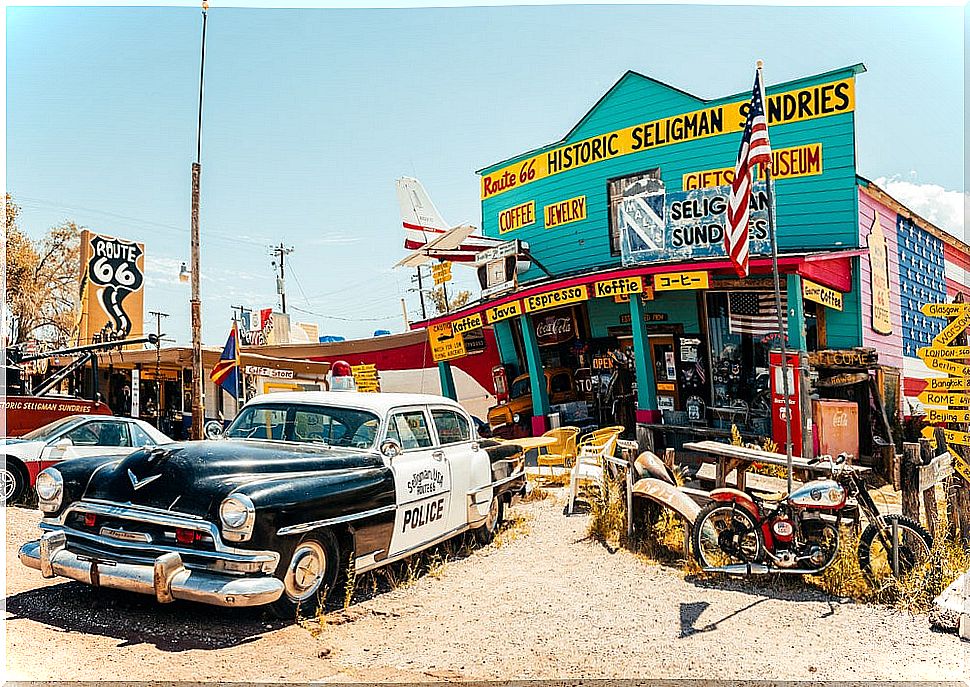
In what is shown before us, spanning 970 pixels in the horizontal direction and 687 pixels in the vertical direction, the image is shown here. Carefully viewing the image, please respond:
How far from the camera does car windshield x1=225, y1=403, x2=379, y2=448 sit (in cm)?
614

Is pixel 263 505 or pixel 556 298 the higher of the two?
pixel 556 298

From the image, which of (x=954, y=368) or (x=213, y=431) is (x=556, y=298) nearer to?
(x=213, y=431)

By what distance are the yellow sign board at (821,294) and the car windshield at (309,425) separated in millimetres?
7320

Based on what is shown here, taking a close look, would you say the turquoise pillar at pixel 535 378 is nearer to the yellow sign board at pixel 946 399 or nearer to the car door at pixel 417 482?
the car door at pixel 417 482

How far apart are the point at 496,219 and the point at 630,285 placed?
593 centimetres

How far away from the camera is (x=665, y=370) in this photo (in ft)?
47.7

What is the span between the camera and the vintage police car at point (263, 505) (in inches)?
187

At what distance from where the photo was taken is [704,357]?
1386 centimetres

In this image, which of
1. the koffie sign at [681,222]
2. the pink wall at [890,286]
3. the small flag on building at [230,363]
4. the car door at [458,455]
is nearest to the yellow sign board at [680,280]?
the koffie sign at [681,222]

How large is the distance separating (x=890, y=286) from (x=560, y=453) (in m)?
6.70

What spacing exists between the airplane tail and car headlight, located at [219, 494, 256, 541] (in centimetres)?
1553

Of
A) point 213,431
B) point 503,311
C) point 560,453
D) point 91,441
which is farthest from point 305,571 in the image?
point 503,311

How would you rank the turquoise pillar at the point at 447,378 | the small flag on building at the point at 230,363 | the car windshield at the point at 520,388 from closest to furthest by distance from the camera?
the small flag on building at the point at 230,363 < the car windshield at the point at 520,388 < the turquoise pillar at the point at 447,378

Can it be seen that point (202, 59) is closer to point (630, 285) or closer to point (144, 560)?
point (144, 560)
